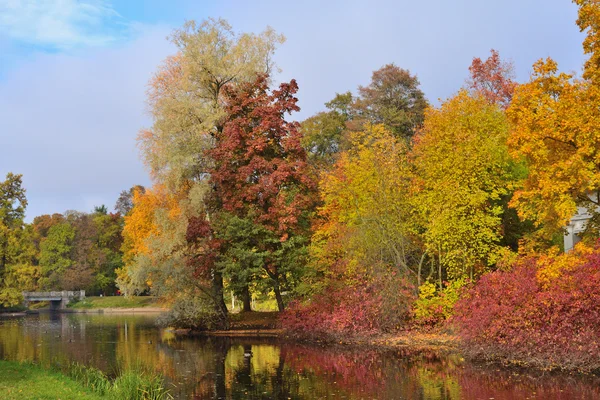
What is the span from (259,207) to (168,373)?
42.0ft

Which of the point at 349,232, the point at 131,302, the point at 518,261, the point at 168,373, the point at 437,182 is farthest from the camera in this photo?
the point at 131,302

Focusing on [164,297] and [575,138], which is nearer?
[575,138]

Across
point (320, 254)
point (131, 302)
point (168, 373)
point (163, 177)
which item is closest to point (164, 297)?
point (163, 177)

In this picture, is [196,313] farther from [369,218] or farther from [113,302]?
[113,302]

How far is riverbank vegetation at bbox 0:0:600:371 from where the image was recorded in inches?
701

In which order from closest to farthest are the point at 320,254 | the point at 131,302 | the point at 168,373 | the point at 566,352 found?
the point at 566,352
the point at 168,373
the point at 320,254
the point at 131,302

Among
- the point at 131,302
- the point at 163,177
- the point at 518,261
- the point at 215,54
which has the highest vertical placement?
the point at 215,54

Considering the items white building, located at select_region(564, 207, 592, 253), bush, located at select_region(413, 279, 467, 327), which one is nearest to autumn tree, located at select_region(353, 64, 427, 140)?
white building, located at select_region(564, 207, 592, 253)

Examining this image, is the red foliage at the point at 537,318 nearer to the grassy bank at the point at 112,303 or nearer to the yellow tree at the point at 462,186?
the yellow tree at the point at 462,186

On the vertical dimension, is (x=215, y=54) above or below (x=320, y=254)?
Answer: above

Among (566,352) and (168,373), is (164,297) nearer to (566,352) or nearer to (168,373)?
(168,373)

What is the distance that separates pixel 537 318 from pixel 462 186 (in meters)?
7.46

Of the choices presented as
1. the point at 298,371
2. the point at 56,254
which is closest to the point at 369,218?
the point at 298,371

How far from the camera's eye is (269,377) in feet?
58.0
